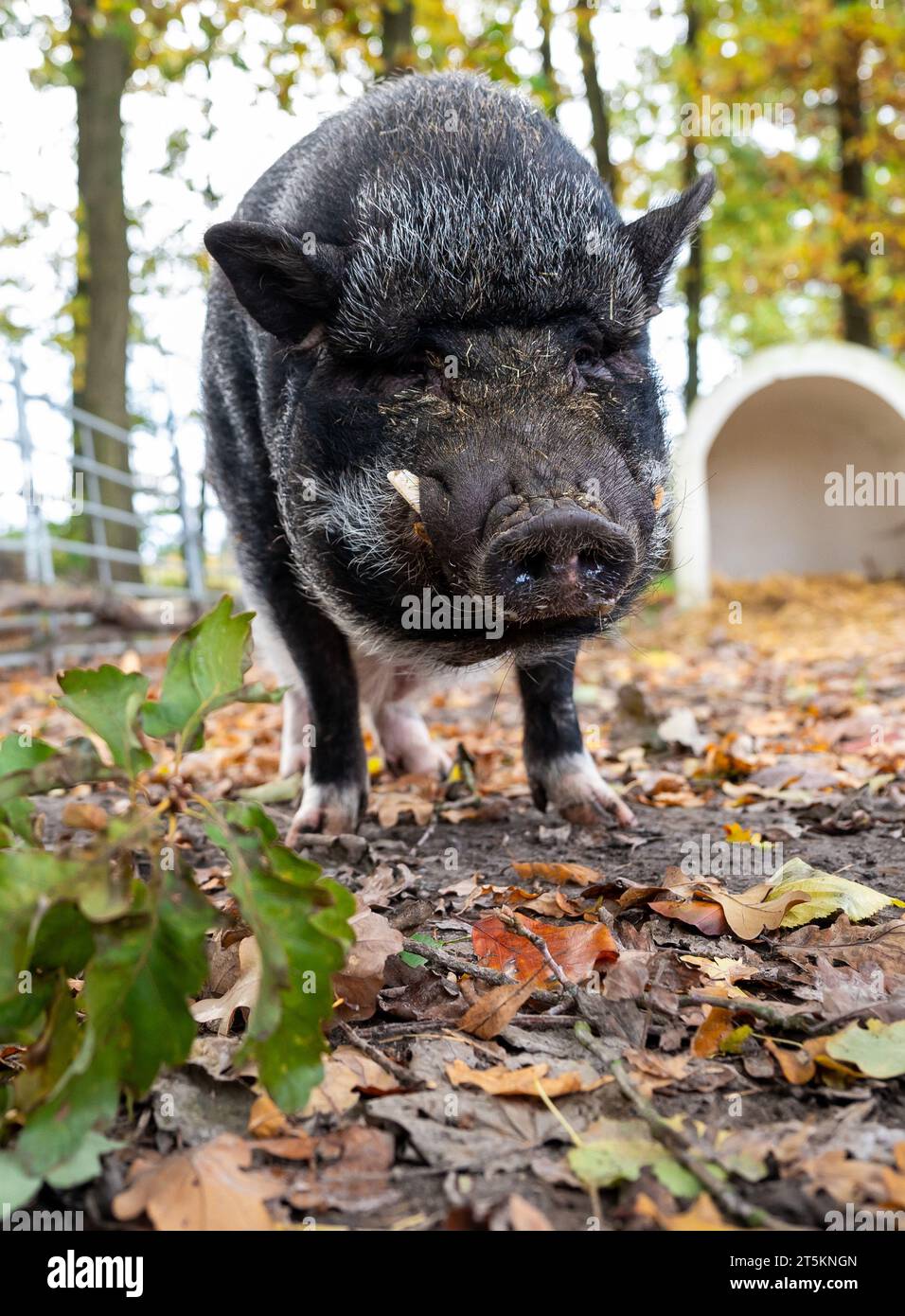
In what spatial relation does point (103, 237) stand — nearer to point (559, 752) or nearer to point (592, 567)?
point (559, 752)

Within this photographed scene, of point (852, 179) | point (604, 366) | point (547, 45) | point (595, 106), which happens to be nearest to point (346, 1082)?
point (604, 366)

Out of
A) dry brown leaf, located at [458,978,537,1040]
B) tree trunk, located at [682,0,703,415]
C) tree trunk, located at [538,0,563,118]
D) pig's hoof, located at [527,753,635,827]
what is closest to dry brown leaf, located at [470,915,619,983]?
dry brown leaf, located at [458,978,537,1040]

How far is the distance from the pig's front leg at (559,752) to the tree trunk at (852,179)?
511 inches

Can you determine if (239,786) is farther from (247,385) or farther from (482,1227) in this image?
(482,1227)

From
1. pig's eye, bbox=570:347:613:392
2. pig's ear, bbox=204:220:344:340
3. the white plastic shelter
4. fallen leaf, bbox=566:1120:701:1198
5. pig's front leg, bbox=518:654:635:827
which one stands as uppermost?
the white plastic shelter

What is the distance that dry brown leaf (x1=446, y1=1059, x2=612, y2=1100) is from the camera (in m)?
1.86

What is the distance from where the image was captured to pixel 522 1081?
6.15 ft

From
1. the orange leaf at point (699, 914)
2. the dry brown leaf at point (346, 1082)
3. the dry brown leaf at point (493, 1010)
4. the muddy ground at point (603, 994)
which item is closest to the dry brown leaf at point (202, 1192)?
the muddy ground at point (603, 994)

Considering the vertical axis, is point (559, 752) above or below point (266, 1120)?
above

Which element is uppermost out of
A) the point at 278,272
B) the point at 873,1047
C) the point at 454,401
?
the point at 278,272

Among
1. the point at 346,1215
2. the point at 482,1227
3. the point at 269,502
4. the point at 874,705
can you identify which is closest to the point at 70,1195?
the point at 346,1215

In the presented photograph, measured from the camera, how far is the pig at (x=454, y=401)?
265cm

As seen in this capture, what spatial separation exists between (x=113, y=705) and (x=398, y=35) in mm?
8887

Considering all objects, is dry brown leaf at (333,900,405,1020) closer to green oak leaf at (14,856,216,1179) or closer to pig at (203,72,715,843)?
green oak leaf at (14,856,216,1179)
